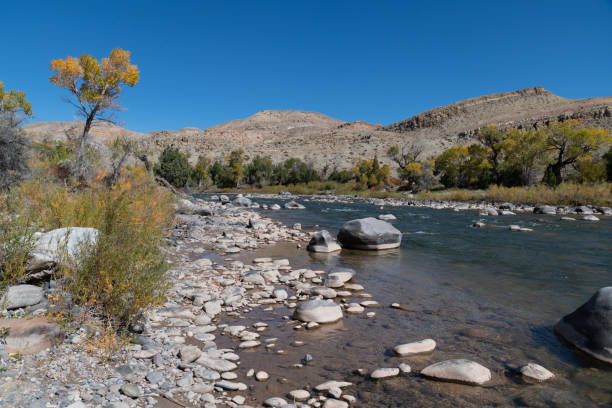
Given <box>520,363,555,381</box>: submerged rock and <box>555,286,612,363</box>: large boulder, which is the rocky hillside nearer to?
<box>555,286,612,363</box>: large boulder

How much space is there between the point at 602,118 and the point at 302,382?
7923 cm

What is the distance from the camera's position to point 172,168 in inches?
1761

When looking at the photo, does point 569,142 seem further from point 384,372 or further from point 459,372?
point 384,372

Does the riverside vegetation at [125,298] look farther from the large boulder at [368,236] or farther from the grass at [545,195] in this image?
the grass at [545,195]

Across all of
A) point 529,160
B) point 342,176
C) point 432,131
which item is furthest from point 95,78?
point 432,131

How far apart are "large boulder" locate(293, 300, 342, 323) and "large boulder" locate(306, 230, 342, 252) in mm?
4776

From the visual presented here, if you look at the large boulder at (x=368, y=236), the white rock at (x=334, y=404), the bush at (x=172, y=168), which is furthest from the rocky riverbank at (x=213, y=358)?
the bush at (x=172, y=168)

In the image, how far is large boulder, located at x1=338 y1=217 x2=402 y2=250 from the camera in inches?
403

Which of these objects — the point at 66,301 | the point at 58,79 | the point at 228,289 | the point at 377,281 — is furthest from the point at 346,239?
the point at 58,79

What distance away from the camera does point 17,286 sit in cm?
339

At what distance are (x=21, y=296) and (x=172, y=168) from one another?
44.2 meters

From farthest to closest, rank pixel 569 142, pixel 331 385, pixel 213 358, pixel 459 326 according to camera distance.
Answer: pixel 569 142, pixel 459 326, pixel 213 358, pixel 331 385

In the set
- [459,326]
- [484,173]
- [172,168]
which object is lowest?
[459,326]

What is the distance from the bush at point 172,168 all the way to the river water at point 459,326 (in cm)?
3872
